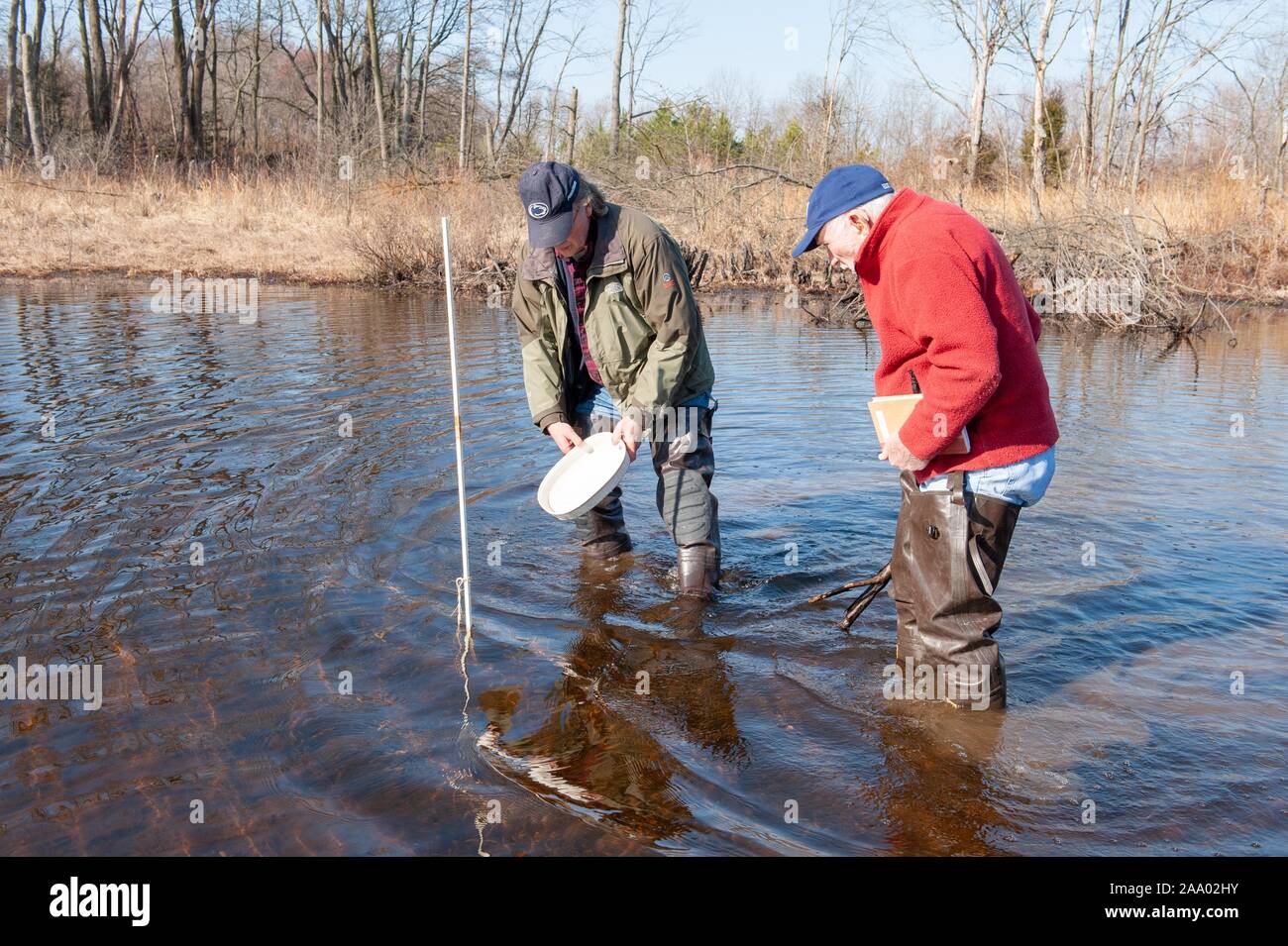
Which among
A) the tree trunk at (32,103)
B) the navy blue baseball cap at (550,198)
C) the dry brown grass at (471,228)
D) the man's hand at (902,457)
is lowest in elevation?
the man's hand at (902,457)

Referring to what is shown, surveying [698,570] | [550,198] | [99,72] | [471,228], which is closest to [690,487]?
[698,570]

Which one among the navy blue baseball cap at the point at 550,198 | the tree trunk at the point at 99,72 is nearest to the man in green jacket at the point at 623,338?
the navy blue baseball cap at the point at 550,198

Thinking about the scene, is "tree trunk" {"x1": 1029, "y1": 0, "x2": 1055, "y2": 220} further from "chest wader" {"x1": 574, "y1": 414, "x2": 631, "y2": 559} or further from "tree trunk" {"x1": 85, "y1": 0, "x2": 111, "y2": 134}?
"tree trunk" {"x1": 85, "y1": 0, "x2": 111, "y2": 134}

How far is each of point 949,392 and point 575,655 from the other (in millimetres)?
2321

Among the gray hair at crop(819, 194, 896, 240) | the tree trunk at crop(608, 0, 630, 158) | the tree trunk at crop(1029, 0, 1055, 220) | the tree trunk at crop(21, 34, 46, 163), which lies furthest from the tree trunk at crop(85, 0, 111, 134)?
the gray hair at crop(819, 194, 896, 240)

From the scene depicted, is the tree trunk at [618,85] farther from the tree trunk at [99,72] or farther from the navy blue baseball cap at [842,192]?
the navy blue baseball cap at [842,192]

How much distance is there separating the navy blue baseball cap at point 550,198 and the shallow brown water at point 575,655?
1967mm

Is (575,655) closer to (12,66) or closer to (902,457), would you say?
(902,457)

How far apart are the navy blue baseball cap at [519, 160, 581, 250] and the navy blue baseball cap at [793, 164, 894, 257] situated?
122 centimetres

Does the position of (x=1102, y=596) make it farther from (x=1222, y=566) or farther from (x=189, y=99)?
(x=189, y=99)

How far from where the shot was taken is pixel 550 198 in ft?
14.3

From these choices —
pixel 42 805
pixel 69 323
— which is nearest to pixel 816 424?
pixel 42 805

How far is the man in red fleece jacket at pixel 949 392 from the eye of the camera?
3322 millimetres
